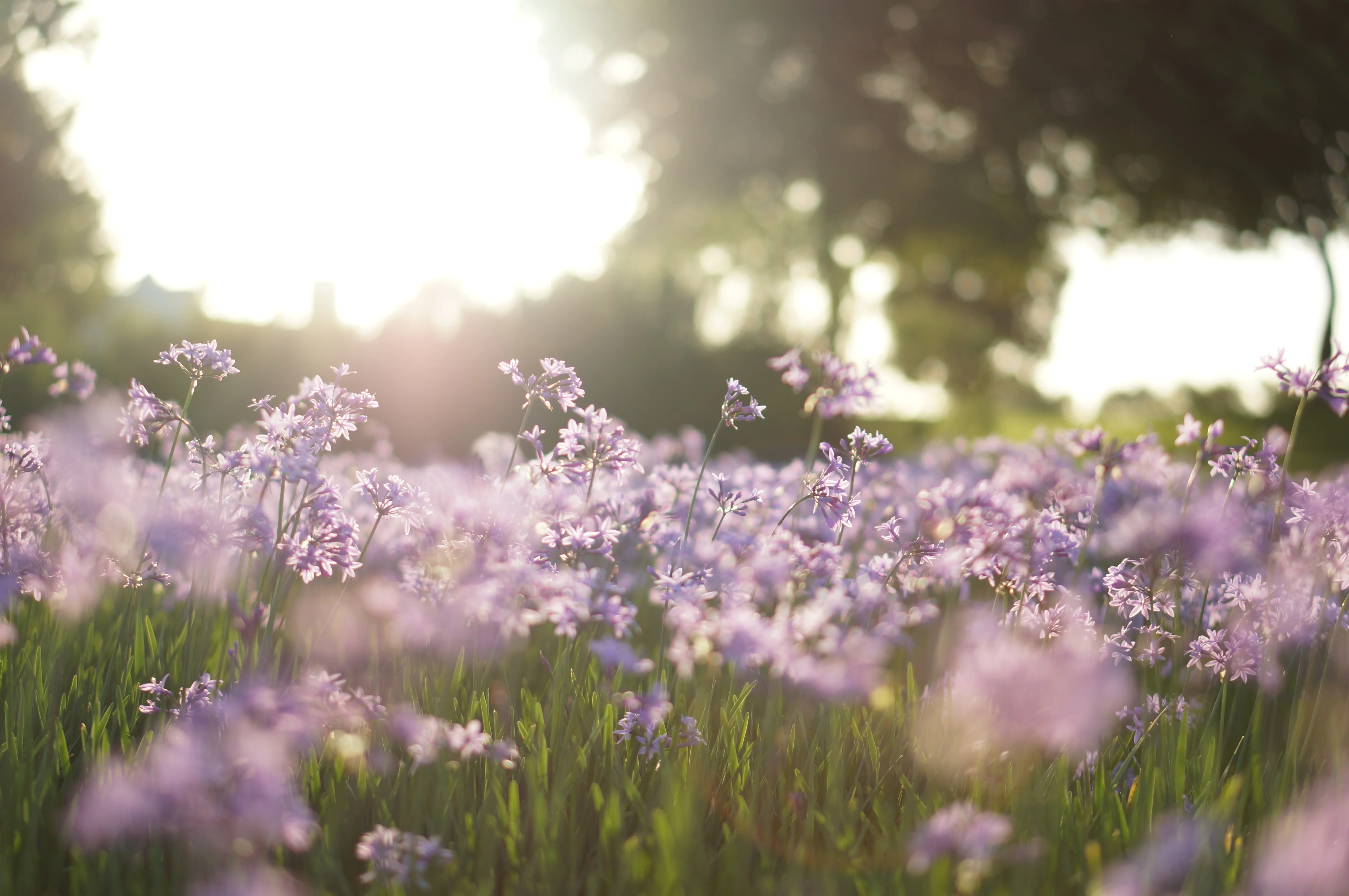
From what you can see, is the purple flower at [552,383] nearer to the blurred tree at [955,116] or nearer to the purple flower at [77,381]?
the purple flower at [77,381]

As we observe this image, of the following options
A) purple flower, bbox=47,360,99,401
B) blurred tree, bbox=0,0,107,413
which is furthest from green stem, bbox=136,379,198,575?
blurred tree, bbox=0,0,107,413

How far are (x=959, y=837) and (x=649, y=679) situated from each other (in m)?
2.24

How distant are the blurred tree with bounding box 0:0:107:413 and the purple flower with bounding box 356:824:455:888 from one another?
21.1 m

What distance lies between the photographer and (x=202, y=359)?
3.23 metres

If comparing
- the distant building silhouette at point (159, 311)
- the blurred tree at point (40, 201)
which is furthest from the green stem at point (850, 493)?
the blurred tree at point (40, 201)

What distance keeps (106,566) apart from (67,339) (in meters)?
15.2

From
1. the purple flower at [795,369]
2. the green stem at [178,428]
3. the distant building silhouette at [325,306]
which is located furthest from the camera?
the distant building silhouette at [325,306]

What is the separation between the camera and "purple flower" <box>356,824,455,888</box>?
2170 millimetres

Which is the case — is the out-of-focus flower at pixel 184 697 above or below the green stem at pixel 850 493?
below

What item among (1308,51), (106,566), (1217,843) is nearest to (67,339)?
(106,566)

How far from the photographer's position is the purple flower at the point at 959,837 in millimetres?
1797

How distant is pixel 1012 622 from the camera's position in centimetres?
368

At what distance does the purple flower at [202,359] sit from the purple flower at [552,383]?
1006 mm

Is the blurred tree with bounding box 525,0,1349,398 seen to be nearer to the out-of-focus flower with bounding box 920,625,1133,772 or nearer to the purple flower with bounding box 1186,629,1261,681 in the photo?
the purple flower with bounding box 1186,629,1261,681
